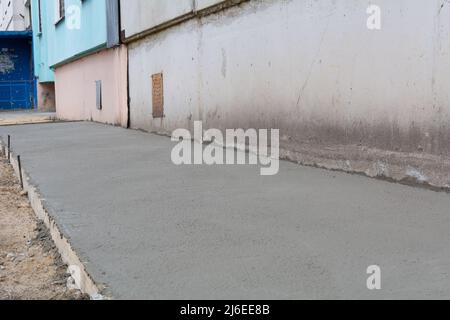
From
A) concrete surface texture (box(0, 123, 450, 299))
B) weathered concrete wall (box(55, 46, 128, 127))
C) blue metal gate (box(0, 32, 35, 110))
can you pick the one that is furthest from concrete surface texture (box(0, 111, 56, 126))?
concrete surface texture (box(0, 123, 450, 299))

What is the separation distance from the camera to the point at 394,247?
3.07 metres

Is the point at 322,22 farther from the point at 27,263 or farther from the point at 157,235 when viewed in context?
the point at 27,263

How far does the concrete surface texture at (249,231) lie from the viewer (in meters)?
2.61

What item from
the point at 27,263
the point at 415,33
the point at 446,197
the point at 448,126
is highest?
the point at 415,33

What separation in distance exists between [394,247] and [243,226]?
0.94 metres

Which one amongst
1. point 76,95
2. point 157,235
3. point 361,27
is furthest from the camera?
point 76,95

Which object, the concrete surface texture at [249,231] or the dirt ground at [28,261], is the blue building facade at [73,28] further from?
the dirt ground at [28,261]

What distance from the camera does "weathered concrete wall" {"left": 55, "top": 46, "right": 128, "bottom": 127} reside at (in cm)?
1146

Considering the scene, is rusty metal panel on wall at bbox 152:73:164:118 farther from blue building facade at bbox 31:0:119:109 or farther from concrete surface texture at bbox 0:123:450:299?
concrete surface texture at bbox 0:123:450:299

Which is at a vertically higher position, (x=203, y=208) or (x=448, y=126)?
(x=448, y=126)

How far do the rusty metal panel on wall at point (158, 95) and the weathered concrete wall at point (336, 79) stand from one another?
4.94 ft

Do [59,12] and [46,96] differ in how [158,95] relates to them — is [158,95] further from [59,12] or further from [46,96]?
[46,96]

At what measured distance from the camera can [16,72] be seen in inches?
1139
